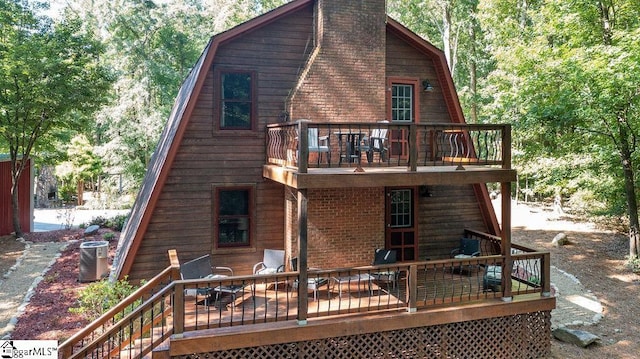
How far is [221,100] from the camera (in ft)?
31.5

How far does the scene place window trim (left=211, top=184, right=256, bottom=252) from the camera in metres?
9.58

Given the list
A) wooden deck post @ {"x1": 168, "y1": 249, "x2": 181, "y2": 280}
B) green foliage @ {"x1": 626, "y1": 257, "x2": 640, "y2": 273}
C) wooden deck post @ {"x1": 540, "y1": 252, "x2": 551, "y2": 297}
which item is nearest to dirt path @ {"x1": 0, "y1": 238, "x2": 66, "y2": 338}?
wooden deck post @ {"x1": 168, "y1": 249, "x2": 181, "y2": 280}

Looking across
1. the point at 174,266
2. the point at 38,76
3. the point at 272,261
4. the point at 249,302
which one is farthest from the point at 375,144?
the point at 38,76

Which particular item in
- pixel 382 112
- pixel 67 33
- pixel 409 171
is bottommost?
pixel 409 171

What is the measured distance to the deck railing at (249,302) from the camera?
645 cm

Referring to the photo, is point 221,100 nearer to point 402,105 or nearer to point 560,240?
point 402,105

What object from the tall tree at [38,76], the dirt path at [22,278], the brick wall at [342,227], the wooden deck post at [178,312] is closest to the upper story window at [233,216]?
Answer: the brick wall at [342,227]

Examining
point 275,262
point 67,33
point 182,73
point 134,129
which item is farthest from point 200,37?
point 275,262

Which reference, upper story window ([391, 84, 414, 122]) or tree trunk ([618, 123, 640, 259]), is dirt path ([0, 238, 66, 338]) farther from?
tree trunk ([618, 123, 640, 259])

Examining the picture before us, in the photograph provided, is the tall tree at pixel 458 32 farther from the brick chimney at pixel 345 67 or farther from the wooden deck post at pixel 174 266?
the wooden deck post at pixel 174 266

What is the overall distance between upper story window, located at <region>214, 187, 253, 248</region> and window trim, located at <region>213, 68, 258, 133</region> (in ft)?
4.69

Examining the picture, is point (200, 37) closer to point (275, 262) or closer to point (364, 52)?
point (364, 52)

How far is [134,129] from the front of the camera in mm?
23422

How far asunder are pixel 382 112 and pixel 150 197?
228 inches
